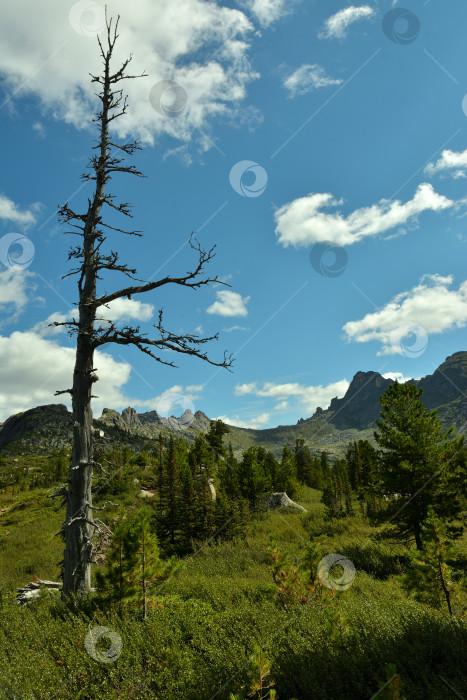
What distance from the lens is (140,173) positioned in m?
9.48

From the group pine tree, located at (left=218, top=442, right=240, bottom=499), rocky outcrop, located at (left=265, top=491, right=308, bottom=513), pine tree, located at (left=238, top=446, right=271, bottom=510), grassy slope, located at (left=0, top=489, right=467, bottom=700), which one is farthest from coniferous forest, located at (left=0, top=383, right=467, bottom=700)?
pine tree, located at (left=238, top=446, right=271, bottom=510)

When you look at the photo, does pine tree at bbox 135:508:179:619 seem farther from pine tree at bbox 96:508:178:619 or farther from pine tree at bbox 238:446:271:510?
pine tree at bbox 238:446:271:510

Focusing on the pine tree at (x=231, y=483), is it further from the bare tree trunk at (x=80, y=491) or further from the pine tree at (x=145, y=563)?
the bare tree trunk at (x=80, y=491)

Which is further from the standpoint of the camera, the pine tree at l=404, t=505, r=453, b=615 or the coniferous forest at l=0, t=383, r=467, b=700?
the pine tree at l=404, t=505, r=453, b=615

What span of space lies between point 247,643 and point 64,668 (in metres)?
2.76

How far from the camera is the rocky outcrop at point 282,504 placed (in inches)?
1383

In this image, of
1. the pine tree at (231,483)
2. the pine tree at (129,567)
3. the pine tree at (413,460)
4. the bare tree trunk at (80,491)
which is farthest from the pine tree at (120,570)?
the pine tree at (231,483)

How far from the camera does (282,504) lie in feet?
120

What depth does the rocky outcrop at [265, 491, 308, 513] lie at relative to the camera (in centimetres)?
3514

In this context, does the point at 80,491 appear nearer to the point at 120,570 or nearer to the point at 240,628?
the point at 120,570

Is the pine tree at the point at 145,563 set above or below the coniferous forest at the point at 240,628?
above

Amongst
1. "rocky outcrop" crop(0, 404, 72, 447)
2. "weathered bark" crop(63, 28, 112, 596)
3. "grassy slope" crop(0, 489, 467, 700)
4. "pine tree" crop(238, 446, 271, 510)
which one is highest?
"rocky outcrop" crop(0, 404, 72, 447)

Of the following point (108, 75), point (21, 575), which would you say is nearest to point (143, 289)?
point (108, 75)

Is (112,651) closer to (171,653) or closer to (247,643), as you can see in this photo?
(171,653)
